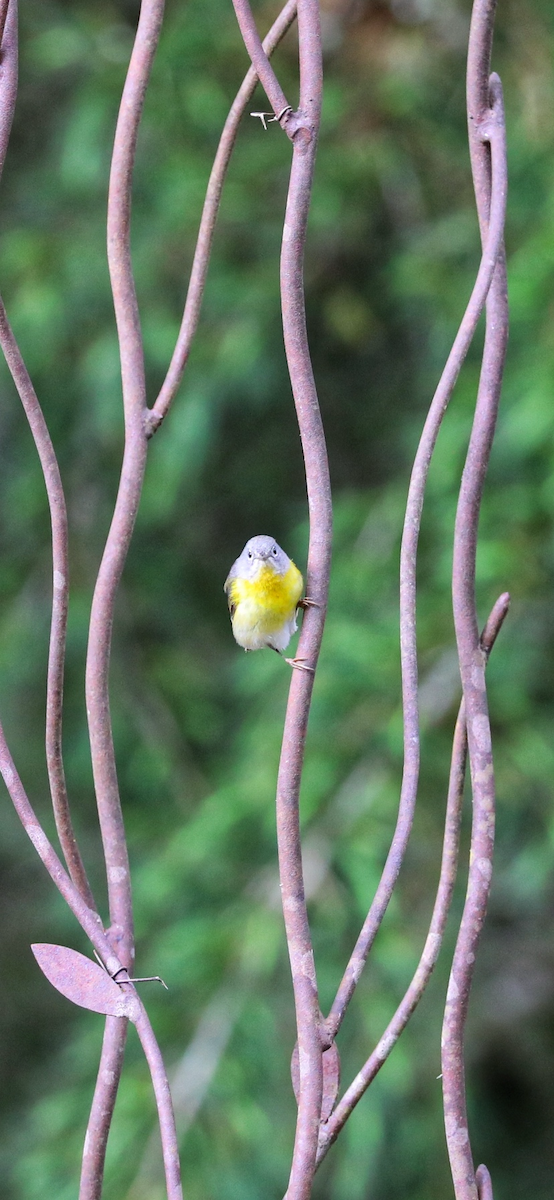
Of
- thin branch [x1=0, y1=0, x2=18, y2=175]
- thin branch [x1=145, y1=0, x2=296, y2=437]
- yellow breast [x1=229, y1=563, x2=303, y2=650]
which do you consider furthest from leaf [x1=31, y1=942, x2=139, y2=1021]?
yellow breast [x1=229, y1=563, x2=303, y2=650]

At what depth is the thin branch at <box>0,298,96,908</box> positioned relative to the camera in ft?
1.92

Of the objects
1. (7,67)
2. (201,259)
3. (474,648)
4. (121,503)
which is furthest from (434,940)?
(7,67)

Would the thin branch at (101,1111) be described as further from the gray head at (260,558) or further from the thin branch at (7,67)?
the gray head at (260,558)

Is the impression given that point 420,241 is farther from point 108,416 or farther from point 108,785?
point 108,785

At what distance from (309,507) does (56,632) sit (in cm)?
14

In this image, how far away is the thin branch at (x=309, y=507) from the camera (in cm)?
53

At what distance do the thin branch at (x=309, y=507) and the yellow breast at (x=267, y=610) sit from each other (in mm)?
527

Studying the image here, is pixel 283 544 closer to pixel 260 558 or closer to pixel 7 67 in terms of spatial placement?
pixel 260 558

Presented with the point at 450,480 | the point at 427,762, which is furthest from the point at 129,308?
the point at 427,762

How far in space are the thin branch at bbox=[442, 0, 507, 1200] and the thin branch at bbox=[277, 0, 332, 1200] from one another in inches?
2.6

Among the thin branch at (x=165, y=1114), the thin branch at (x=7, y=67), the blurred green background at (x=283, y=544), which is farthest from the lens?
the blurred green background at (x=283, y=544)

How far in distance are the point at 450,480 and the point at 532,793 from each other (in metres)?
0.52

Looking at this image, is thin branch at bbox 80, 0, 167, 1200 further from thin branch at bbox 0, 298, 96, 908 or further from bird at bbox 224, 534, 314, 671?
bird at bbox 224, 534, 314, 671

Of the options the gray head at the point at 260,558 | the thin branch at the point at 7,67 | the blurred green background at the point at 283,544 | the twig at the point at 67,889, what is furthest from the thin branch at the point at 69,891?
the blurred green background at the point at 283,544
